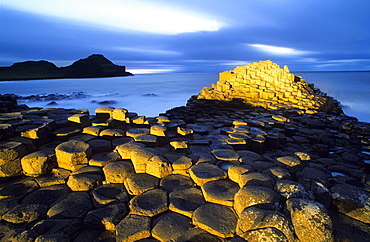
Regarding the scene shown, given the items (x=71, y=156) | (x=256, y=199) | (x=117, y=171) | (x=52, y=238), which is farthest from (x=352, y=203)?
(x=71, y=156)

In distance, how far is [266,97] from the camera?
1277 centimetres

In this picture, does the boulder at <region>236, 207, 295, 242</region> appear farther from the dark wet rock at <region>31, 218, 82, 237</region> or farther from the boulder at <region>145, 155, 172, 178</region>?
the dark wet rock at <region>31, 218, 82, 237</region>

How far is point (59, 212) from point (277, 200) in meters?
2.65

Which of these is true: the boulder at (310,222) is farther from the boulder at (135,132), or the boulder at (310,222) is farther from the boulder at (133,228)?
the boulder at (135,132)

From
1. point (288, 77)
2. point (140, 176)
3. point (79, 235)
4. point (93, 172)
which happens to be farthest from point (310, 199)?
point (288, 77)

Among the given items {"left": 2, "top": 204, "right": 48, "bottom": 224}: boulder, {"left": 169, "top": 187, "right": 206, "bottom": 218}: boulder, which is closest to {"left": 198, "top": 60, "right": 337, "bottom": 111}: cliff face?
{"left": 169, "top": 187, "right": 206, "bottom": 218}: boulder

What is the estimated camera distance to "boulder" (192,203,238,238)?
2105mm

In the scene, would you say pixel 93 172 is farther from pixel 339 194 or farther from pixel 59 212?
pixel 339 194

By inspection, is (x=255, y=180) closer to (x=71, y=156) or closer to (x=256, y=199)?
(x=256, y=199)

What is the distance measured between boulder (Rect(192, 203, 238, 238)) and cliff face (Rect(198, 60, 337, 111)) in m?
10.3

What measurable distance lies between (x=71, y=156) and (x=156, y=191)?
158cm

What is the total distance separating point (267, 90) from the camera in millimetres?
13359

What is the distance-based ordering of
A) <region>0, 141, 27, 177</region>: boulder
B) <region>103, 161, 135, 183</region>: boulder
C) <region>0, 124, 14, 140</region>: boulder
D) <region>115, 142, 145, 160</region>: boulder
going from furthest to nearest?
<region>0, 124, 14, 140</region>: boulder → <region>115, 142, 145, 160</region>: boulder → <region>0, 141, 27, 177</region>: boulder → <region>103, 161, 135, 183</region>: boulder

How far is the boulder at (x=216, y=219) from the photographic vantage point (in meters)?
2.11
